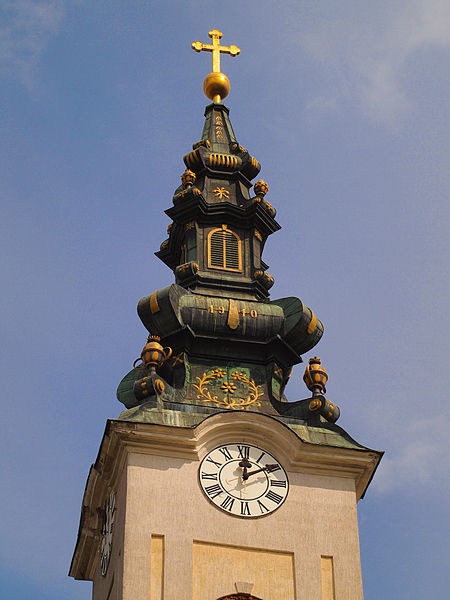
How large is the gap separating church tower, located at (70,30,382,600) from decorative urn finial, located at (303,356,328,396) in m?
0.03

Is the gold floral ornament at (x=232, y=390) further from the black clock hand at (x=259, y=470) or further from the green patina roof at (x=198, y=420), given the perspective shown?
the black clock hand at (x=259, y=470)

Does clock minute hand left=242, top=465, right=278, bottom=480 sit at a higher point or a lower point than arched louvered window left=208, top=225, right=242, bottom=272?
lower

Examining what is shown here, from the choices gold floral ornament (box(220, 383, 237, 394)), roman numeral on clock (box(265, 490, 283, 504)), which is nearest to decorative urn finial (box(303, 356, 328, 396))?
gold floral ornament (box(220, 383, 237, 394))

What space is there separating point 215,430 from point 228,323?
287cm

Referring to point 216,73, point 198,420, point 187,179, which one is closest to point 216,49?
point 216,73

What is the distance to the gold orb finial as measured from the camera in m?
37.7

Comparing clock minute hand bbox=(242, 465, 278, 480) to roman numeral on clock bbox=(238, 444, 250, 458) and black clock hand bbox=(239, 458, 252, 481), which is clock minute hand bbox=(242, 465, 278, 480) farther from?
roman numeral on clock bbox=(238, 444, 250, 458)

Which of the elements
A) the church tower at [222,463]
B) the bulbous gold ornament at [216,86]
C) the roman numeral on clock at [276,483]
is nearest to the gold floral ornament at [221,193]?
the church tower at [222,463]

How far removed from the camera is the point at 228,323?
31375 mm

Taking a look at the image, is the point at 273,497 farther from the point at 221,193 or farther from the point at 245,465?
the point at 221,193

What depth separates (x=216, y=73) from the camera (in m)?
37.9

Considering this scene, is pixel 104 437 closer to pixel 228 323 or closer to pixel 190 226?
pixel 228 323

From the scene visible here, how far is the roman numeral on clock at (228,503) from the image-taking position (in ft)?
93.2

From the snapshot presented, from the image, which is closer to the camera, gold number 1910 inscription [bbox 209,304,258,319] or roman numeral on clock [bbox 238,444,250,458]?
roman numeral on clock [bbox 238,444,250,458]
